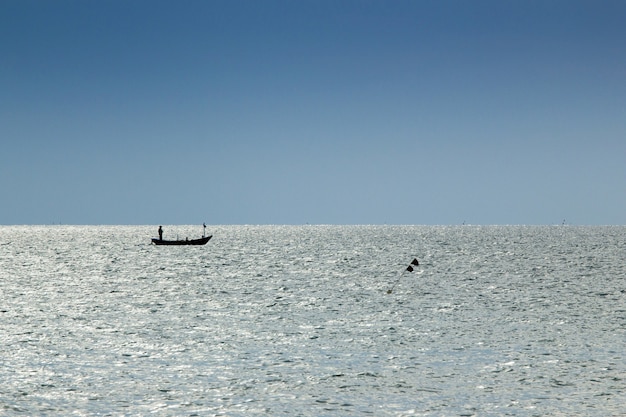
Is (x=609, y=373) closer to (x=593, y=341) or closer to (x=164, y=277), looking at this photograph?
(x=593, y=341)

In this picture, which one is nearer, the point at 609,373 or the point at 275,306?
the point at 609,373

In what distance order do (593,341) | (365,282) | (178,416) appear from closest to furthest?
(178,416)
(593,341)
(365,282)

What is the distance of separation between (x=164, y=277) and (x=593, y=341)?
53.5 metres

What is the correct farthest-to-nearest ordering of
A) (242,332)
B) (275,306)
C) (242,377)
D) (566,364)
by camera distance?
(275,306) → (242,332) → (566,364) → (242,377)

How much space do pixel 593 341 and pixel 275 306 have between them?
22.6 meters

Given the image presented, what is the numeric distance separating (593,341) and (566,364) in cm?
640

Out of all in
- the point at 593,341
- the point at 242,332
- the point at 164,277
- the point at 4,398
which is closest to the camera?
the point at 4,398

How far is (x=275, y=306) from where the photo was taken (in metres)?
51.1

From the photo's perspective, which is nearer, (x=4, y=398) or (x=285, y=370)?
(x=4, y=398)

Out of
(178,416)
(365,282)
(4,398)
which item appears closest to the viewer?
(178,416)

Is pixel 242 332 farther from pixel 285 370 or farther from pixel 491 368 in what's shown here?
pixel 491 368

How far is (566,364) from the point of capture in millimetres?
29359

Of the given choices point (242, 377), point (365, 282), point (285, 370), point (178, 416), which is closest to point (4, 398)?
point (178, 416)

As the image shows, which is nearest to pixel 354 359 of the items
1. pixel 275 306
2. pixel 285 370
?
pixel 285 370
